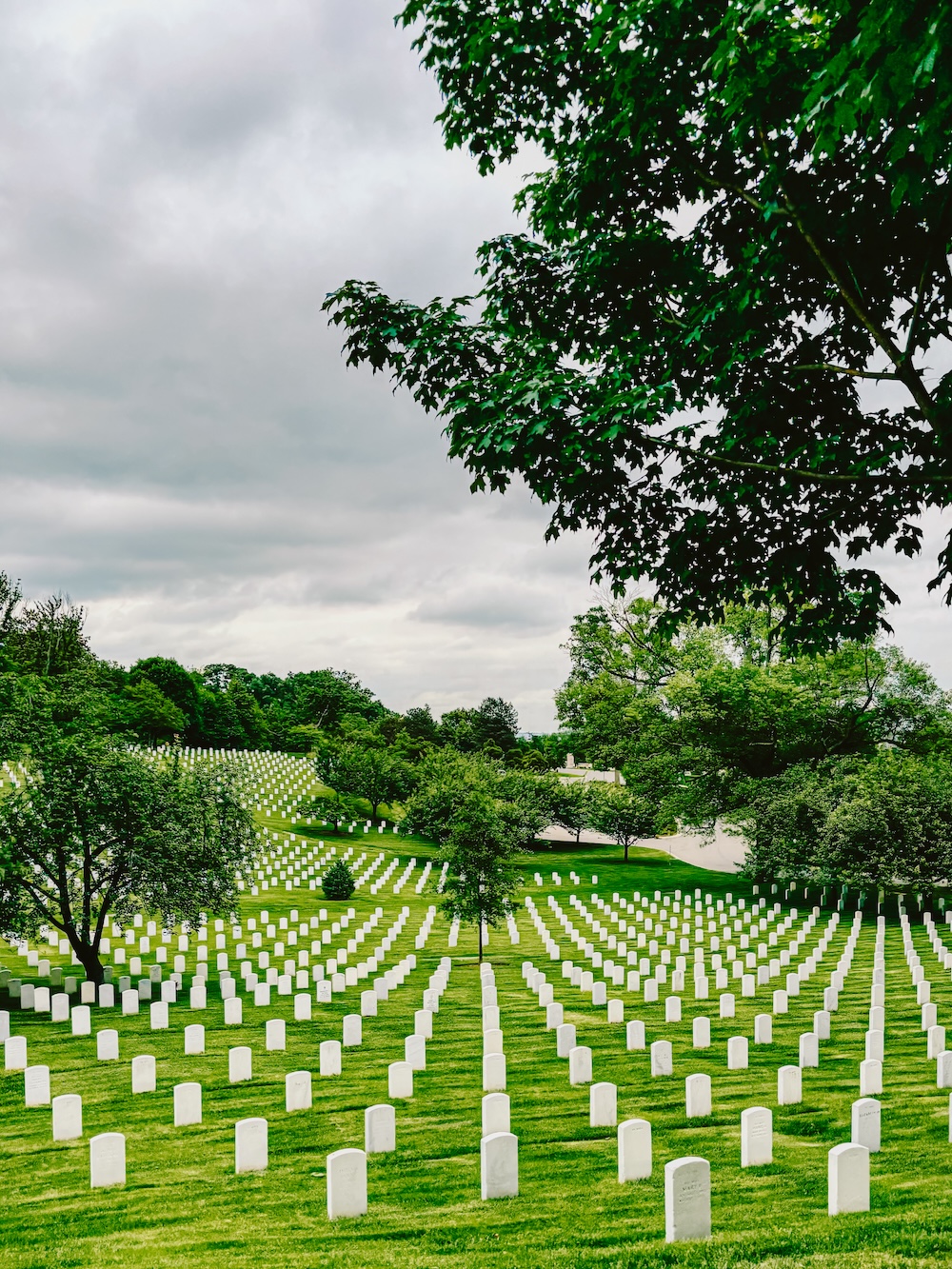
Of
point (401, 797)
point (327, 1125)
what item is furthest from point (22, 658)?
point (327, 1125)

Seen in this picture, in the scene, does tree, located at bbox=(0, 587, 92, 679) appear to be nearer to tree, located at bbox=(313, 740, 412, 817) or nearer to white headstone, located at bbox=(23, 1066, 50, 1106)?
tree, located at bbox=(313, 740, 412, 817)

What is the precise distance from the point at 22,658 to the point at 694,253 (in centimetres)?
5581

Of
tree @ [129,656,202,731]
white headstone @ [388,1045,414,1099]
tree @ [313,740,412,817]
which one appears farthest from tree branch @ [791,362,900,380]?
tree @ [129,656,202,731]

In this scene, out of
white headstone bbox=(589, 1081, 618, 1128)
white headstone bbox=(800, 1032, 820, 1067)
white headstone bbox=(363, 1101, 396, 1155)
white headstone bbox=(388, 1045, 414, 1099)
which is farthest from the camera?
white headstone bbox=(800, 1032, 820, 1067)

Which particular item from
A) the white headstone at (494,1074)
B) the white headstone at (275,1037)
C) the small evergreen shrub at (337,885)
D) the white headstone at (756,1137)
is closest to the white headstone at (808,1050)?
the white headstone at (494,1074)

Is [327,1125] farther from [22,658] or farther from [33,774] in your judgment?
[22,658]

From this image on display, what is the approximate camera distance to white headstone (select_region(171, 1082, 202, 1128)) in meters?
9.17

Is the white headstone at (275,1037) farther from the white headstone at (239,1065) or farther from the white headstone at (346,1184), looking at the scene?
the white headstone at (346,1184)

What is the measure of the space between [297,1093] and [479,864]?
11.4 metres

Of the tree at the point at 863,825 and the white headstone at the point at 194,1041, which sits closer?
the white headstone at the point at 194,1041

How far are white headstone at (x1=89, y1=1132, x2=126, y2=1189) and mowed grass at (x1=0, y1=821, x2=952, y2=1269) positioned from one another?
114 mm

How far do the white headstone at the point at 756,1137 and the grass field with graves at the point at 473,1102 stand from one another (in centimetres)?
15

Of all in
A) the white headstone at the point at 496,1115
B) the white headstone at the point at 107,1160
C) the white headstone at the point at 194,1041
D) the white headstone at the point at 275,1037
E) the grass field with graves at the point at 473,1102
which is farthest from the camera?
the white headstone at the point at 275,1037

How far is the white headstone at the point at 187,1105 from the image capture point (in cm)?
917
